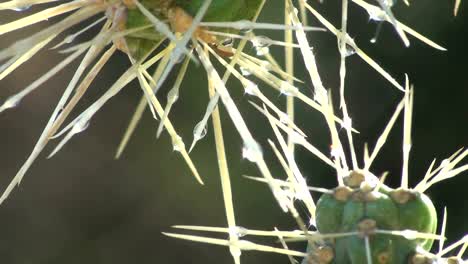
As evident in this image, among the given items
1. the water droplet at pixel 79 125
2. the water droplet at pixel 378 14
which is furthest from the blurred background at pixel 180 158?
the water droplet at pixel 79 125

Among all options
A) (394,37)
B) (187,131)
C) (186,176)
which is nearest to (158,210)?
(186,176)

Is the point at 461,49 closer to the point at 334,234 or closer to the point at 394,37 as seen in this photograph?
the point at 394,37

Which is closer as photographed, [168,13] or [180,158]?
[168,13]

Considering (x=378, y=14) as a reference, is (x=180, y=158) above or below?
above

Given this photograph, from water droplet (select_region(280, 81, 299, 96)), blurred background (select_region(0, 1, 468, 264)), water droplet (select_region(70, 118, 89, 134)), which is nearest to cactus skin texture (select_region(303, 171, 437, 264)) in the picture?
water droplet (select_region(280, 81, 299, 96))

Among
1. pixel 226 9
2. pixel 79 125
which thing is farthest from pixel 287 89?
pixel 79 125

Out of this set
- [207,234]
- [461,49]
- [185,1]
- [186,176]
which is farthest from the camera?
[186,176]

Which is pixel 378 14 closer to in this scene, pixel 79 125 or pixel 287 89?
pixel 287 89
